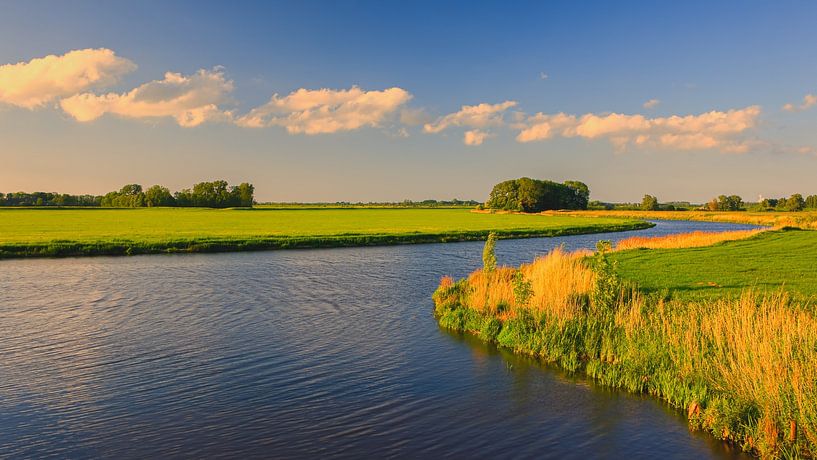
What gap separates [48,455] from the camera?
31.8 ft

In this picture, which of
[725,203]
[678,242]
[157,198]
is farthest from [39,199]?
[725,203]

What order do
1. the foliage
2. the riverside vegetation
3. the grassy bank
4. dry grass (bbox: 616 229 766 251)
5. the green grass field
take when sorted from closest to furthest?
the riverside vegetation
the foliage
the green grass field
dry grass (bbox: 616 229 766 251)
the grassy bank

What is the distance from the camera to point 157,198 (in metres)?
187

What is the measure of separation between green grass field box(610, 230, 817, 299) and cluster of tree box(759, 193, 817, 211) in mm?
152915

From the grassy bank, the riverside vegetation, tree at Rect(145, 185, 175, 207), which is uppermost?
tree at Rect(145, 185, 175, 207)

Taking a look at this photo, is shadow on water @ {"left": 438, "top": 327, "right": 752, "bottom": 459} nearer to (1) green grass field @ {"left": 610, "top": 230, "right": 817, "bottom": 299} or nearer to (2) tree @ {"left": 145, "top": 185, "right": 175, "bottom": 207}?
(1) green grass field @ {"left": 610, "top": 230, "right": 817, "bottom": 299}

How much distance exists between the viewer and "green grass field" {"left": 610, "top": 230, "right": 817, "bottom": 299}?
2066cm

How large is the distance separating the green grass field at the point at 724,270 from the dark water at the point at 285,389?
897cm

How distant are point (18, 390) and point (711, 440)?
615 inches

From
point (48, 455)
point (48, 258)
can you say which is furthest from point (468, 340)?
point (48, 258)

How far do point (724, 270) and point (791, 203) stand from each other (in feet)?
573

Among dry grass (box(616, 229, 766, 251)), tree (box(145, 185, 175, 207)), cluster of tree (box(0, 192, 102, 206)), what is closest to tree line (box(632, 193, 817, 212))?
dry grass (box(616, 229, 766, 251))

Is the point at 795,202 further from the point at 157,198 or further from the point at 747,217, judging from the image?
the point at 157,198

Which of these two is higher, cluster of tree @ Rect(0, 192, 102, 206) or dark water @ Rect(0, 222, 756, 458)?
cluster of tree @ Rect(0, 192, 102, 206)
